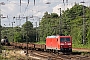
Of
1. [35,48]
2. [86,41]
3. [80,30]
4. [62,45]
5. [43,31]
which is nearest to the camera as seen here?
[62,45]

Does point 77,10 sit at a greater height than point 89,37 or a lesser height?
greater

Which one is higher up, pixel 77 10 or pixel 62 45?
pixel 77 10

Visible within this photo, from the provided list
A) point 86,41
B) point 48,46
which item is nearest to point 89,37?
point 86,41

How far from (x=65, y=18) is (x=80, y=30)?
1124 inches

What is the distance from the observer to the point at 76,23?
79938 millimetres

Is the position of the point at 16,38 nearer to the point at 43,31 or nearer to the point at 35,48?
the point at 43,31

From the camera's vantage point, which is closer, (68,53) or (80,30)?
(68,53)

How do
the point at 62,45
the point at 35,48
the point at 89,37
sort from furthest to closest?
the point at 89,37
the point at 35,48
the point at 62,45

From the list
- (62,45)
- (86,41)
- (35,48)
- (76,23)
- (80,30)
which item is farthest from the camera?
(76,23)

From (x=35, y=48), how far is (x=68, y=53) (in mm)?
16318

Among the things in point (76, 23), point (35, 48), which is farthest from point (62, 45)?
point (76, 23)

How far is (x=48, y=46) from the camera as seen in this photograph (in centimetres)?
4516

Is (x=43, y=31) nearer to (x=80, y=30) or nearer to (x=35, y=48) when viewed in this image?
(x=80, y=30)

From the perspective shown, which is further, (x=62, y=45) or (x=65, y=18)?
(x=65, y=18)
